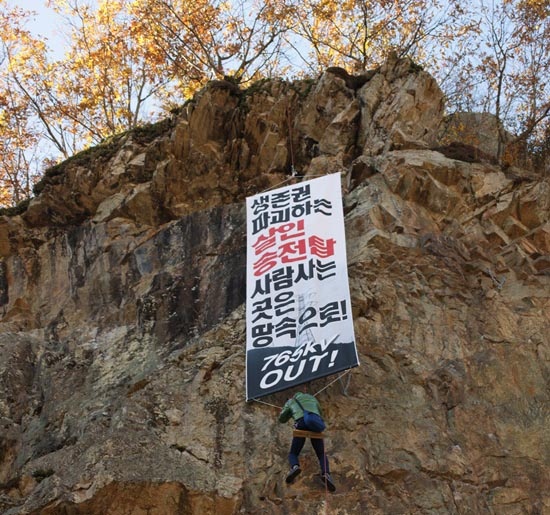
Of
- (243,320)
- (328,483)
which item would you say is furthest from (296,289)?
(328,483)

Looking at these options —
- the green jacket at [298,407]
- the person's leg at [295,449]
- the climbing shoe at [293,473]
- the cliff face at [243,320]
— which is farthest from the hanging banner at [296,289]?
the climbing shoe at [293,473]

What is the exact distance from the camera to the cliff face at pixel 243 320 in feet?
37.1

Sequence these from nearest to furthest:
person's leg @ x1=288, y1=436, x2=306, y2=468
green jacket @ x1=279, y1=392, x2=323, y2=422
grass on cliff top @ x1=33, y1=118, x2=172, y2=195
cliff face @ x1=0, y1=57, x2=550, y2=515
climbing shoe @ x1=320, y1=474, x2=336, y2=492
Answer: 1. climbing shoe @ x1=320, y1=474, x2=336, y2=492
2. person's leg @ x1=288, y1=436, x2=306, y2=468
3. green jacket @ x1=279, y1=392, x2=323, y2=422
4. cliff face @ x1=0, y1=57, x2=550, y2=515
5. grass on cliff top @ x1=33, y1=118, x2=172, y2=195

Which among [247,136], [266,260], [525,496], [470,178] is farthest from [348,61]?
[525,496]

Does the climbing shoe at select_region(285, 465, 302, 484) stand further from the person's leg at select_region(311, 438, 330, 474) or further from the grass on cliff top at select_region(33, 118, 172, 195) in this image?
the grass on cliff top at select_region(33, 118, 172, 195)

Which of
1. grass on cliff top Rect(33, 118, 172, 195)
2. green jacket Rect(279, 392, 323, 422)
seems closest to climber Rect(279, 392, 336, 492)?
green jacket Rect(279, 392, 323, 422)

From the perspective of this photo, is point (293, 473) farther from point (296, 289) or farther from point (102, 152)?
point (102, 152)

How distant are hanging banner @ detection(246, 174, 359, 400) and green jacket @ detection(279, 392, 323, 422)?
252 millimetres

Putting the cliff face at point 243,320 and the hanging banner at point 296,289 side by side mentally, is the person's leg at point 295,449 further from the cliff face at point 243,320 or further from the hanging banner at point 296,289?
the hanging banner at point 296,289

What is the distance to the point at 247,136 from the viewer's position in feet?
56.5

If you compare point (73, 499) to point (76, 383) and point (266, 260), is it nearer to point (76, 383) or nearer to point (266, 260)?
point (76, 383)

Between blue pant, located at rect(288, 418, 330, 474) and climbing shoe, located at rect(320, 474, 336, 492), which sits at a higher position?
blue pant, located at rect(288, 418, 330, 474)

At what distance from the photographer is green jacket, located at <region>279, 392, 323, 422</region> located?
1110 centimetres

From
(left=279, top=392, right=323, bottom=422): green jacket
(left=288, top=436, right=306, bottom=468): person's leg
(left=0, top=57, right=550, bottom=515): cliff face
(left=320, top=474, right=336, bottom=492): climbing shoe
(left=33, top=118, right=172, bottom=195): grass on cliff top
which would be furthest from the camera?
(left=33, top=118, right=172, bottom=195): grass on cliff top
